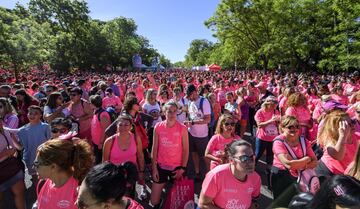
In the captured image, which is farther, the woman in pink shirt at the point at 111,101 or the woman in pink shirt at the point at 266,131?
the woman in pink shirt at the point at 111,101

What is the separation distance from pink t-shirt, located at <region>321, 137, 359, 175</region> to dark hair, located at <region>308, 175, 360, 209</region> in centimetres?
212

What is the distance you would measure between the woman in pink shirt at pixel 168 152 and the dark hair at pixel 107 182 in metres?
2.27

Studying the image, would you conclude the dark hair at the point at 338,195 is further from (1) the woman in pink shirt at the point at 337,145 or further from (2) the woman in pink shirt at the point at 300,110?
(2) the woman in pink shirt at the point at 300,110

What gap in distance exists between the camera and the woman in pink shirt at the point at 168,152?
445 cm

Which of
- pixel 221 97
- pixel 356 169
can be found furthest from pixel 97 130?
pixel 221 97

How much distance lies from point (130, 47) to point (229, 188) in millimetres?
59272

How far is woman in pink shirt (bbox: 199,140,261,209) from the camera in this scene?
9.67ft

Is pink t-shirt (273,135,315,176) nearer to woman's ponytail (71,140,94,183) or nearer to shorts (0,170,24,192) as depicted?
woman's ponytail (71,140,94,183)

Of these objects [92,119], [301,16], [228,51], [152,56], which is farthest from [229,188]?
[152,56]

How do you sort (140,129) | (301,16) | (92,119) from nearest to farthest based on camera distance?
(140,129), (92,119), (301,16)

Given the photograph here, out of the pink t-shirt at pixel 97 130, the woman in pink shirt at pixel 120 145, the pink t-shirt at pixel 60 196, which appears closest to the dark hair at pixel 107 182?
the pink t-shirt at pixel 60 196

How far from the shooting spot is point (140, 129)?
16.4ft

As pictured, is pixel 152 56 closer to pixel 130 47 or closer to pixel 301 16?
pixel 130 47

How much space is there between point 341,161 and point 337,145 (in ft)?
0.75
